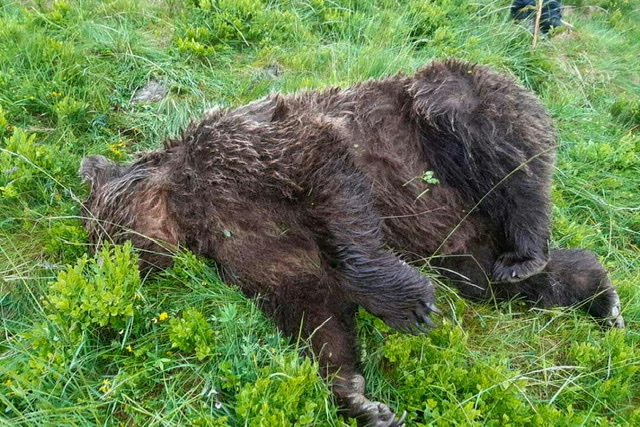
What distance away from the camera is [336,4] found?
5.96 m

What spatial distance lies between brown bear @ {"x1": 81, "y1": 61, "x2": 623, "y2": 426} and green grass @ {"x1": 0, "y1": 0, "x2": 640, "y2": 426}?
0.17 meters

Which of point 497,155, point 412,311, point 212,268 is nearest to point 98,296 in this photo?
point 212,268

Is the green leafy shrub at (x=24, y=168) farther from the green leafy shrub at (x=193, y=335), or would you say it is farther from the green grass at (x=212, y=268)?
the green leafy shrub at (x=193, y=335)

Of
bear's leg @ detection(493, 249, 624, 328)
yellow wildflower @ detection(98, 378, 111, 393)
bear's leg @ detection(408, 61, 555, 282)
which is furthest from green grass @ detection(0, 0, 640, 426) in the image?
bear's leg @ detection(408, 61, 555, 282)

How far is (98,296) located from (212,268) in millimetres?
702

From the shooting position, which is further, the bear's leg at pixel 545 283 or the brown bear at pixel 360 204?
the bear's leg at pixel 545 283

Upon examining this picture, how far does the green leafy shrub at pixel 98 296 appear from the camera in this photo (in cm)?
242

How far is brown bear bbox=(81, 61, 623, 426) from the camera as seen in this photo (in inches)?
109

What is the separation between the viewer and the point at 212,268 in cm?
300

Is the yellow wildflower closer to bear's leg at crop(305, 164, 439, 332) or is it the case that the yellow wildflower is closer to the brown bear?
the brown bear

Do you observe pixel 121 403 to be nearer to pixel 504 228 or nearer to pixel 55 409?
pixel 55 409

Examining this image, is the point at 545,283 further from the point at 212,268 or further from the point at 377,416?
the point at 212,268

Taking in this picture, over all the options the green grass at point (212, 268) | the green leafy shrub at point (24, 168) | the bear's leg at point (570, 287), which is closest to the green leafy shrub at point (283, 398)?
the green grass at point (212, 268)

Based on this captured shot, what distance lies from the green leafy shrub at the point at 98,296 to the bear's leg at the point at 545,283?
1923mm
